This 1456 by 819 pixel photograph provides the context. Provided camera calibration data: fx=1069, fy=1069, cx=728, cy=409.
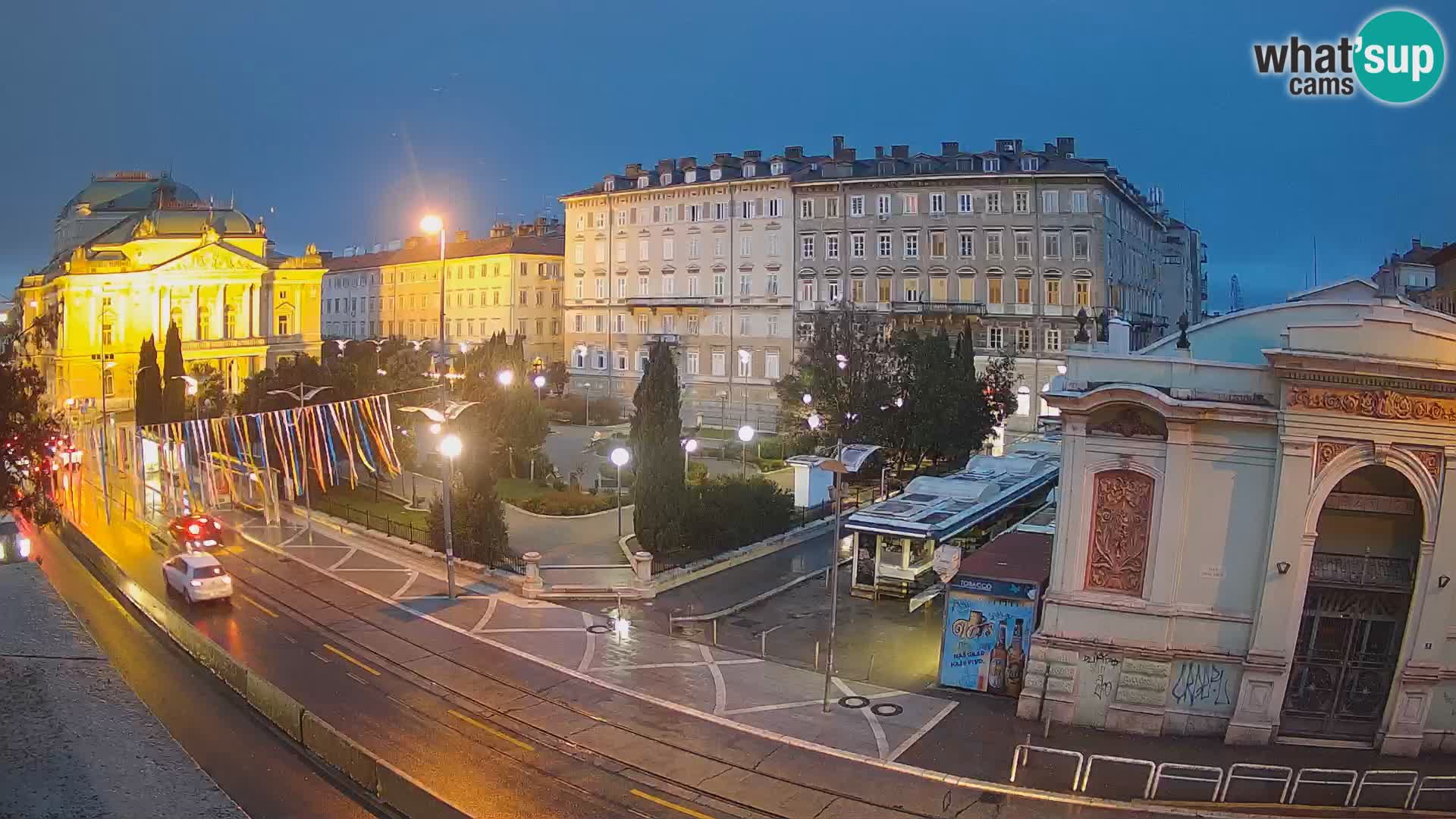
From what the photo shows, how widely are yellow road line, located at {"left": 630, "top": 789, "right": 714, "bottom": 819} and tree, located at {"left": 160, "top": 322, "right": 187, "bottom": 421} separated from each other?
1705 inches

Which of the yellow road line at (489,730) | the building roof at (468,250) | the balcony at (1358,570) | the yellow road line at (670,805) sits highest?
the building roof at (468,250)

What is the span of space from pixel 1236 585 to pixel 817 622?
10.7 m

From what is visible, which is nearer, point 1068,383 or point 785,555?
point 1068,383

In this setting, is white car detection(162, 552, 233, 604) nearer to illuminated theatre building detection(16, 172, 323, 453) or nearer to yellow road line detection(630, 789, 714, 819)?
yellow road line detection(630, 789, 714, 819)

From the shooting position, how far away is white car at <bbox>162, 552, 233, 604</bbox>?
2802cm

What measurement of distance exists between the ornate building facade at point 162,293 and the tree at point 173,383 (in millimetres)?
12454

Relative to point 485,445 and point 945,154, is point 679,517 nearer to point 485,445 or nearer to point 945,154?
point 485,445

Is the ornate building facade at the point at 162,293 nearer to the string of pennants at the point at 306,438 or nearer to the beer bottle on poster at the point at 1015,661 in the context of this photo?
the string of pennants at the point at 306,438

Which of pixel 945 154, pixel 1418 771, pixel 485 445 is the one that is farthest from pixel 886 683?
pixel 945 154

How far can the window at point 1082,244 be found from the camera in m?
62.5

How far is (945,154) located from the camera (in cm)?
7025

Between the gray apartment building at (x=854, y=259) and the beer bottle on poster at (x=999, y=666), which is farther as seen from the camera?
the gray apartment building at (x=854, y=259)

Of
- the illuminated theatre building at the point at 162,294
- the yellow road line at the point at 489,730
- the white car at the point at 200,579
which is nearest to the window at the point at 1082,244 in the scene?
the white car at the point at 200,579

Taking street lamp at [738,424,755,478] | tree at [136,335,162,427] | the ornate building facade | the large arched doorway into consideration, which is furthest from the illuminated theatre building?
the large arched doorway
